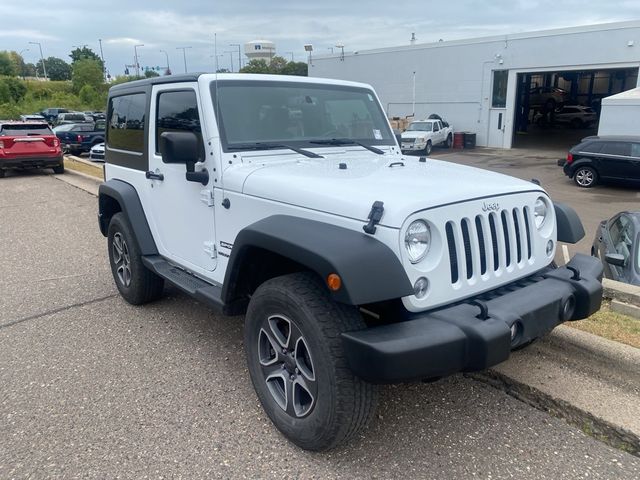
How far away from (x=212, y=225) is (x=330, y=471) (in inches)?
69.5

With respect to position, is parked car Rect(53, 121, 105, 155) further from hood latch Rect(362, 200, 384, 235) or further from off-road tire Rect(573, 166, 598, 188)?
hood latch Rect(362, 200, 384, 235)

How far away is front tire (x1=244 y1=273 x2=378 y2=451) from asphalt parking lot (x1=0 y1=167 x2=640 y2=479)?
7.5 inches

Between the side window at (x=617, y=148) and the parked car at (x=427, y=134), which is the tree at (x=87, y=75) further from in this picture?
the side window at (x=617, y=148)

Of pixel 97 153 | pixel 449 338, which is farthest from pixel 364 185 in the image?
pixel 97 153

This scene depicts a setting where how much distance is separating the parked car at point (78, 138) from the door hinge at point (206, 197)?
19.7 m

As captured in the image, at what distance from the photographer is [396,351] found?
2.23 m

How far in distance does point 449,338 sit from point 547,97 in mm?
41159

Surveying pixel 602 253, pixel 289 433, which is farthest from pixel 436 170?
pixel 602 253

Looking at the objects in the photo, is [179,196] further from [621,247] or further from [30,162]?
[30,162]

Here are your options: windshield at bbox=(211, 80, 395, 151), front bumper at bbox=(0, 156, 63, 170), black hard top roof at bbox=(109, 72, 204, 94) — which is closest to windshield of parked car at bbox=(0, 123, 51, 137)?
front bumper at bbox=(0, 156, 63, 170)

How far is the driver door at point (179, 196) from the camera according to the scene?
3.64 metres

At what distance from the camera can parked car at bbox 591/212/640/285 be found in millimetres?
5551

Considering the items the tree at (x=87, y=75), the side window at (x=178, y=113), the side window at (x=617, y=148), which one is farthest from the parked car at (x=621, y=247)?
the tree at (x=87, y=75)

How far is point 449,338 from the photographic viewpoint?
2305 millimetres
